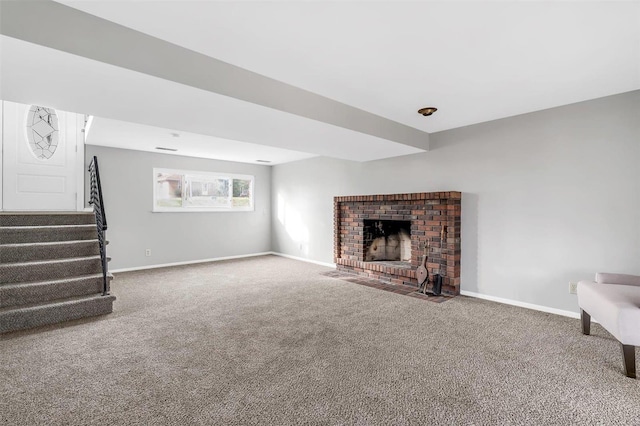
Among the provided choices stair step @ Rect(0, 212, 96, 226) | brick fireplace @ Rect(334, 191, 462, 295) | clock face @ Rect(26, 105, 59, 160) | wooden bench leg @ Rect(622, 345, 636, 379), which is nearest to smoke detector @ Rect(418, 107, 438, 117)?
brick fireplace @ Rect(334, 191, 462, 295)

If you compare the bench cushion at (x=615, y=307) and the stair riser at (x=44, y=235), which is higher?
the stair riser at (x=44, y=235)

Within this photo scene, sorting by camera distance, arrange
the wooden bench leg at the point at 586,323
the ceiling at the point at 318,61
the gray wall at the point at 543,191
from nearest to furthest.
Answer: the ceiling at the point at 318,61, the wooden bench leg at the point at 586,323, the gray wall at the point at 543,191

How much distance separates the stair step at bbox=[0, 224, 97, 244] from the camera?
11.2 ft

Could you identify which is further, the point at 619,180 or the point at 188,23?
the point at 619,180

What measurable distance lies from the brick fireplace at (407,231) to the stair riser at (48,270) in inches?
144

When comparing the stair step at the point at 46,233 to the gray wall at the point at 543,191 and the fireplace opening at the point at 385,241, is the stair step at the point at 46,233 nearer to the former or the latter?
the fireplace opening at the point at 385,241

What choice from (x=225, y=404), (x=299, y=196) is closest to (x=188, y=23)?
(x=225, y=404)

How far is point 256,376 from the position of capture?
2.02 m

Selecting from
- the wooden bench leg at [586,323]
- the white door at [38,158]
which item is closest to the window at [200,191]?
the white door at [38,158]

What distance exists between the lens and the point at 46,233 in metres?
3.61

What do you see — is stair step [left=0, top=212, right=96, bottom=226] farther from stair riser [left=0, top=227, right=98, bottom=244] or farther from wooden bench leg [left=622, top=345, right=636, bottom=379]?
wooden bench leg [left=622, top=345, right=636, bottom=379]

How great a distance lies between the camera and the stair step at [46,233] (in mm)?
3410

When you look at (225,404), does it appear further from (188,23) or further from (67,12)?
(67,12)

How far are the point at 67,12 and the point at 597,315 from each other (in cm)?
417
